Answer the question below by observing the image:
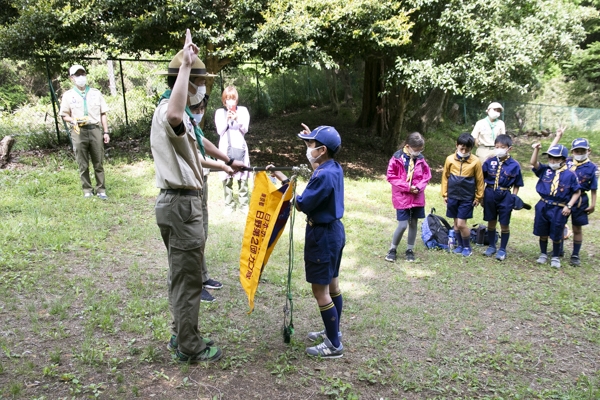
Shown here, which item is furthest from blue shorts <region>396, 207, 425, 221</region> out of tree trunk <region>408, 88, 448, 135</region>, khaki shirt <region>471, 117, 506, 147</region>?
tree trunk <region>408, 88, 448, 135</region>

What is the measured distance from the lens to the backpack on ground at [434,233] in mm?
7259

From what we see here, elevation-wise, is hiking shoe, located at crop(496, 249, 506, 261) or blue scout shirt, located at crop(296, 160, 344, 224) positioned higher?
blue scout shirt, located at crop(296, 160, 344, 224)

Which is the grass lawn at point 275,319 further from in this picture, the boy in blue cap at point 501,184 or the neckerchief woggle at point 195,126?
the neckerchief woggle at point 195,126

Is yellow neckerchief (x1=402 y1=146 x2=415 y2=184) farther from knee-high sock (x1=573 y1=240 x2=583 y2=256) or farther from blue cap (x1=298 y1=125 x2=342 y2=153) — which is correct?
blue cap (x1=298 y1=125 x2=342 y2=153)

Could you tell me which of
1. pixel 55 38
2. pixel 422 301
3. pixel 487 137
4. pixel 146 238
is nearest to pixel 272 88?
pixel 55 38

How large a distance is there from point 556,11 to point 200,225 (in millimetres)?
11744

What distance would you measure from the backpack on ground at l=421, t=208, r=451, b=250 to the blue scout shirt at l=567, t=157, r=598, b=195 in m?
2.01

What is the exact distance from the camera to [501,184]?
269 inches

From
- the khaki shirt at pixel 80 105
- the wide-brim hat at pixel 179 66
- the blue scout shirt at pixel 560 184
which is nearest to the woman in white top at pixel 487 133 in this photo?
the blue scout shirt at pixel 560 184

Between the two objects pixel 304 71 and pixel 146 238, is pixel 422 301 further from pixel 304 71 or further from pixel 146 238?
pixel 304 71

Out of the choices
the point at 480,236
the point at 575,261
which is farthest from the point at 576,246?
the point at 480,236

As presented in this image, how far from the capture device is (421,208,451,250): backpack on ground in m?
7.26

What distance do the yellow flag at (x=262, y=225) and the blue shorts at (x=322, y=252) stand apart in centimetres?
29

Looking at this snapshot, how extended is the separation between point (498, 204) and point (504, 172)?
482 mm
